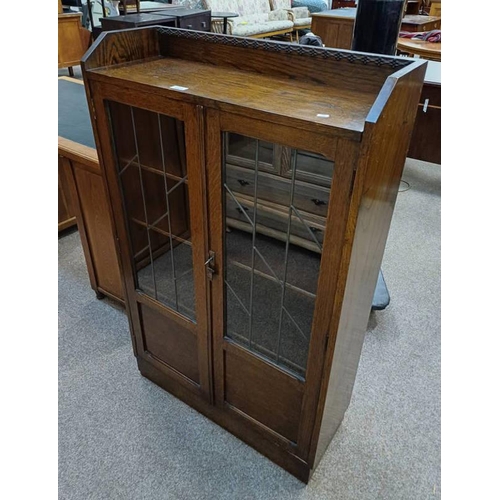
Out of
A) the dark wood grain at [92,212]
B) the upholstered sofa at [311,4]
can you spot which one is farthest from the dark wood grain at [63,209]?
the upholstered sofa at [311,4]

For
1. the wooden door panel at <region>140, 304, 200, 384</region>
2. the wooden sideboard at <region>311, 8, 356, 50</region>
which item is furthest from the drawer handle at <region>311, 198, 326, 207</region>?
the wooden sideboard at <region>311, 8, 356, 50</region>

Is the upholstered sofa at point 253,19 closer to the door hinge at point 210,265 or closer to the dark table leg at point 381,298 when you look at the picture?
the dark table leg at point 381,298

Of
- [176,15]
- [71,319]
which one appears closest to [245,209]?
[71,319]

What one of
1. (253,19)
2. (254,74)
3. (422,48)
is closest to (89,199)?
(254,74)

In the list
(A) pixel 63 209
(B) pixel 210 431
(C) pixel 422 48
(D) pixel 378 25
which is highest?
(D) pixel 378 25

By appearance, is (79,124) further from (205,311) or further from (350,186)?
(350,186)

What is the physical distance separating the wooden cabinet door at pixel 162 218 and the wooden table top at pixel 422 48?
10.7 feet

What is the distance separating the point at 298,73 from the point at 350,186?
395 mm

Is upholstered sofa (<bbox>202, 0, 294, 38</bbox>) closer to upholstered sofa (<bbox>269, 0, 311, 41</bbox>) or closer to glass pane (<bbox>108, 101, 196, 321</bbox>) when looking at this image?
upholstered sofa (<bbox>269, 0, 311, 41</bbox>)

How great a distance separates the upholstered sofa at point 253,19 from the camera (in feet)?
17.3

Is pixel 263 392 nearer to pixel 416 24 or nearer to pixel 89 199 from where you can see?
pixel 89 199

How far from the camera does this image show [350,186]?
784 mm

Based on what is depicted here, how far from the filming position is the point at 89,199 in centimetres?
179

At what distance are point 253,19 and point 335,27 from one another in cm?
191
